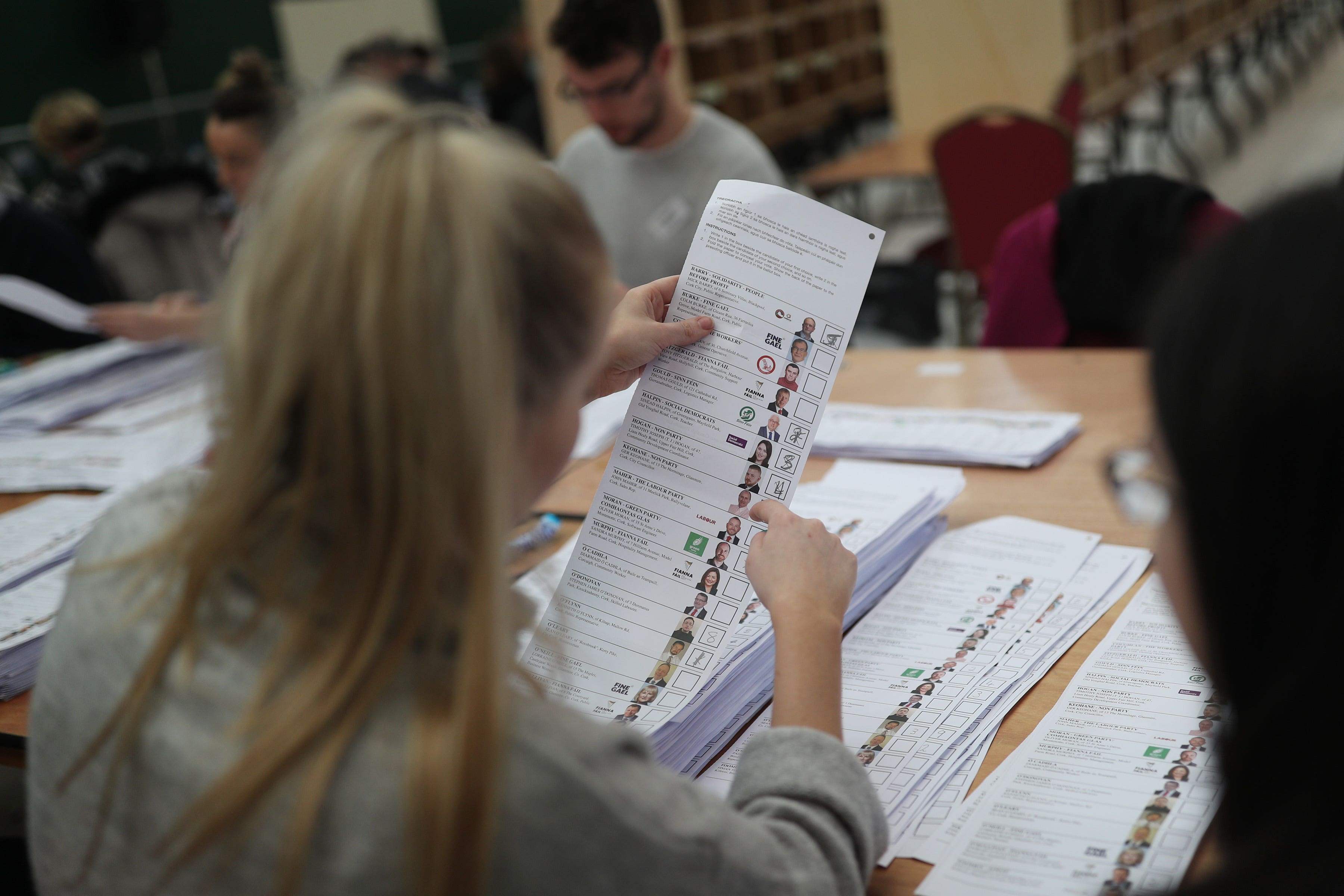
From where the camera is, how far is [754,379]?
98cm

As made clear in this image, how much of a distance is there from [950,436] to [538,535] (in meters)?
0.59

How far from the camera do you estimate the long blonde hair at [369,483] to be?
22.4 inches

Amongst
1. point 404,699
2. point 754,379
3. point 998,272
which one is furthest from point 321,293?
point 998,272

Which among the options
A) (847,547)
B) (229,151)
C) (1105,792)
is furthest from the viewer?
(229,151)

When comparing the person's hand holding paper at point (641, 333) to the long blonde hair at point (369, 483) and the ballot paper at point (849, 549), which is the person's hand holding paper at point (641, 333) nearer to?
the ballot paper at point (849, 549)

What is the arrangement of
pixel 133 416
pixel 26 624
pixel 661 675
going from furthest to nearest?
1. pixel 133 416
2. pixel 26 624
3. pixel 661 675

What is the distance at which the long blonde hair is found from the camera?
568 millimetres

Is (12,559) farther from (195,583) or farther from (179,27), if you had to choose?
(179,27)

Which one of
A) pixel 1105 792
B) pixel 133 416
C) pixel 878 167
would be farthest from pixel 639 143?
pixel 878 167

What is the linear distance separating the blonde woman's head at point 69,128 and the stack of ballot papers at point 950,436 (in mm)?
4601

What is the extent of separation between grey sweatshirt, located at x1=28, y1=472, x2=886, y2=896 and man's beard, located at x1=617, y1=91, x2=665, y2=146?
80.3 inches

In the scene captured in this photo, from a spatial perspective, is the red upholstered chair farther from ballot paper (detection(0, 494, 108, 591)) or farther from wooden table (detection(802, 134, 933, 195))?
ballot paper (detection(0, 494, 108, 591))

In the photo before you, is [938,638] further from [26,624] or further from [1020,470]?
[26,624]

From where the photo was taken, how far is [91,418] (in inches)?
86.2
